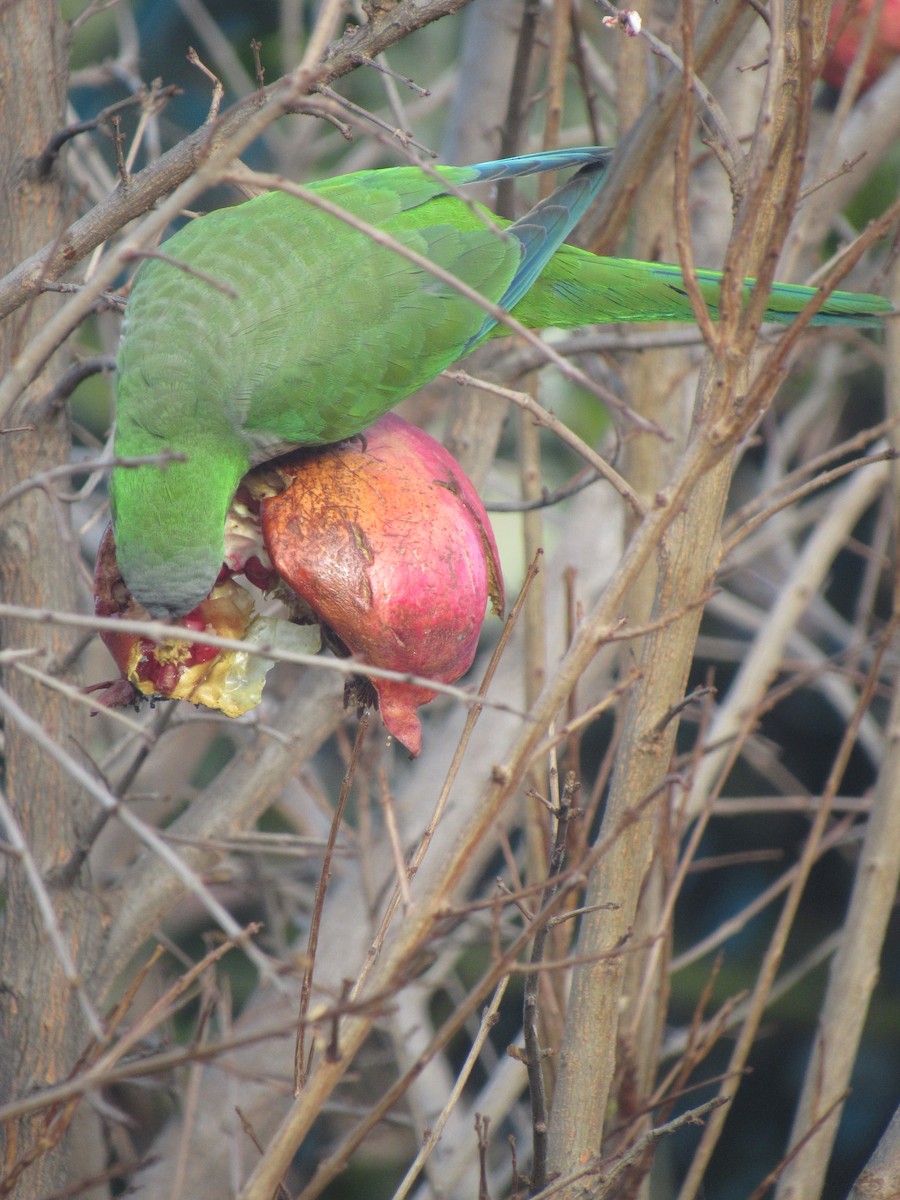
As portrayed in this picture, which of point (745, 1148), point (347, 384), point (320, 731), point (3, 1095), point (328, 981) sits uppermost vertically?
point (347, 384)

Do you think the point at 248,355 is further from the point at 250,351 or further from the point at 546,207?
the point at 546,207

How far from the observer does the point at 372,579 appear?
1409mm

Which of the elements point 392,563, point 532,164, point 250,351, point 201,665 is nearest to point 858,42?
point 532,164

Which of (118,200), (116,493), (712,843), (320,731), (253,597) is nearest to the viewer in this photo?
(118,200)

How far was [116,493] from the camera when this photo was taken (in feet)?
5.70

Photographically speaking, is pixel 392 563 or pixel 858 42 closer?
pixel 392 563

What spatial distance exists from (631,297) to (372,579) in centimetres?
100

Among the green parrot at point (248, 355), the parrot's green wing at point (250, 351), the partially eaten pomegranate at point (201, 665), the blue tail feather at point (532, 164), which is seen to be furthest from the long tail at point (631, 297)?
the partially eaten pomegranate at point (201, 665)

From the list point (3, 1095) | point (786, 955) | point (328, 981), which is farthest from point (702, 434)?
point (786, 955)

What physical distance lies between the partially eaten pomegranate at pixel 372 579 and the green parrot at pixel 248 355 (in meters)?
0.10

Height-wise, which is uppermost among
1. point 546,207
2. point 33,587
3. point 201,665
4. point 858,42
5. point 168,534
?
point 858,42

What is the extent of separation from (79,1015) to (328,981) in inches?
40.8

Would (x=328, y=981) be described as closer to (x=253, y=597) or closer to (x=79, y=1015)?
(x=79, y=1015)

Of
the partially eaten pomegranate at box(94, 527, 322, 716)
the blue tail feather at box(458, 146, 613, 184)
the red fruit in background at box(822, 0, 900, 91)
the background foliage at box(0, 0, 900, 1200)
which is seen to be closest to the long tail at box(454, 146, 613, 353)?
the blue tail feather at box(458, 146, 613, 184)
